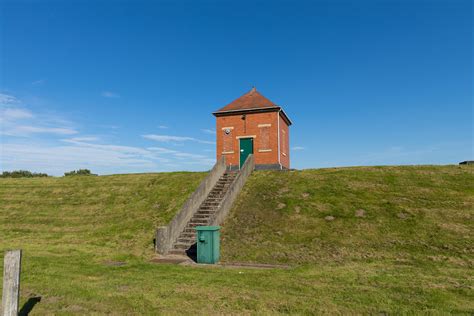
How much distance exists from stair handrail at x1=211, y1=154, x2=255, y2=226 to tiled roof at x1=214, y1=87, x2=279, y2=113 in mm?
4403

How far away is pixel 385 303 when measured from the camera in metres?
6.46

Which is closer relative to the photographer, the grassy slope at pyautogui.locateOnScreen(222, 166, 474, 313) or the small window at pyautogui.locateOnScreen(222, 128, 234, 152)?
the grassy slope at pyautogui.locateOnScreen(222, 166, 474, 313)

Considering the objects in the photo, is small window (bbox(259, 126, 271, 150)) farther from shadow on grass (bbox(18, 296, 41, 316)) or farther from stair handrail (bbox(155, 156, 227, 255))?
shadow on grass (bbox(18, 296, 41, 316))

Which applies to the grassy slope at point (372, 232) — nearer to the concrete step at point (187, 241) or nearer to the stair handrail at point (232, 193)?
the stair handrail at point (232, 193)

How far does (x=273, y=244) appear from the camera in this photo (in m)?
12.3

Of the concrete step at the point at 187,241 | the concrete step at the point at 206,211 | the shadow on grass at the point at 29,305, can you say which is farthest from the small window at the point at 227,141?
the shadow on grass at the point at 29,305

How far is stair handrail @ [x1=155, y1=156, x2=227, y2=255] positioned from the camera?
12.5 metres

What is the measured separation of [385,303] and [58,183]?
26156 mm

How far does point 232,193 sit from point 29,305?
1107 cm

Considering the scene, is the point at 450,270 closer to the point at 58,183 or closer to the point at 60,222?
the point at 60,222

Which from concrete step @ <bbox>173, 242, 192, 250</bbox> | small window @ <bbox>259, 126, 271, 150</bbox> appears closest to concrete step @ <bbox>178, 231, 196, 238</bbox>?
concrete step @ <bbox>173, 242, 192, 250</bbox>

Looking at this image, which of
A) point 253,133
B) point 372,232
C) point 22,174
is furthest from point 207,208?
point 22,174

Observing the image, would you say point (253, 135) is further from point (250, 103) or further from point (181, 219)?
point (181, 219)

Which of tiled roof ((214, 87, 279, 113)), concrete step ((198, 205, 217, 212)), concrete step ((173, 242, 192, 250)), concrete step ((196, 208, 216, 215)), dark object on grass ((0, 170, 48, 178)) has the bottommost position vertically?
concrete step ((173, 242, 192, 250))
